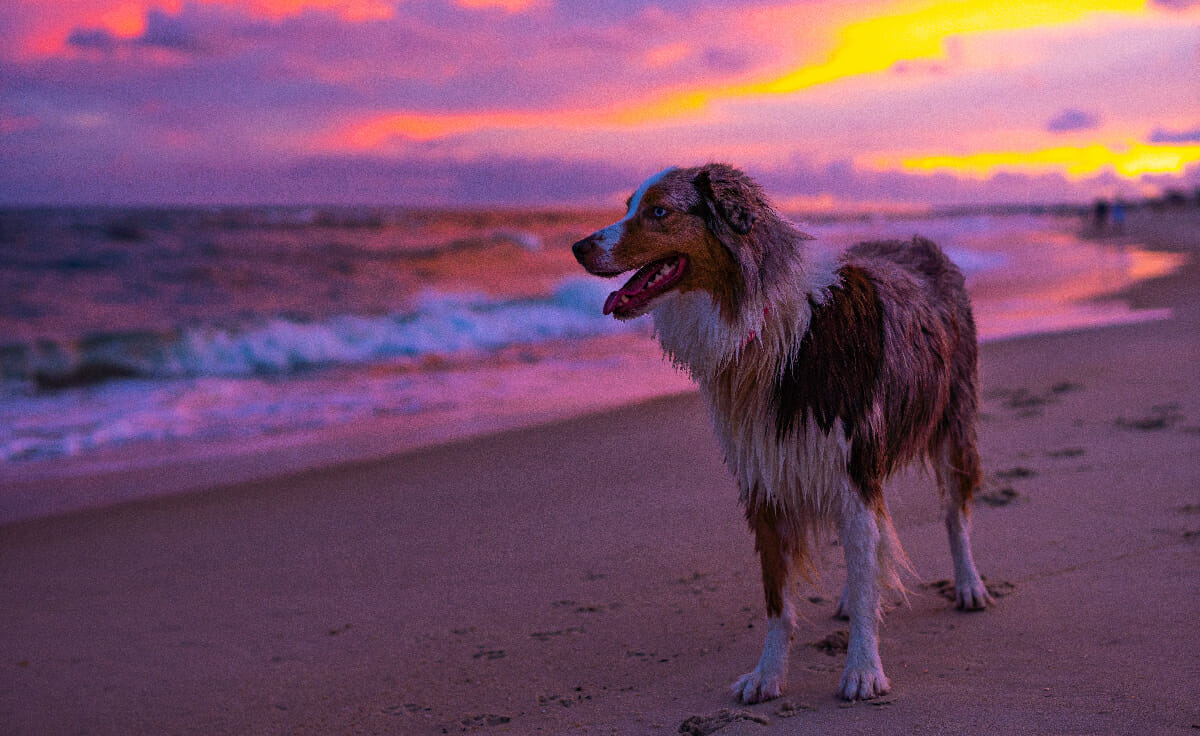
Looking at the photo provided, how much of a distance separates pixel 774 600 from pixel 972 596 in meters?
1.19

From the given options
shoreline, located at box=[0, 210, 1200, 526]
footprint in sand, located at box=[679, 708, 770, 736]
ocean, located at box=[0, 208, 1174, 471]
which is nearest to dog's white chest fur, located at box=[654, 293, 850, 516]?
ocean, located at box=[0, 208, 1174, 471]

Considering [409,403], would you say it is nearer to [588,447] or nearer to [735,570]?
[588,447]

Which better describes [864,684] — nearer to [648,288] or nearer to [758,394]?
[758,394]

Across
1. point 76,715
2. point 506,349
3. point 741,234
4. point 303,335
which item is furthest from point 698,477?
point 303,335

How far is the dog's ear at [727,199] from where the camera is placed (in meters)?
3.14

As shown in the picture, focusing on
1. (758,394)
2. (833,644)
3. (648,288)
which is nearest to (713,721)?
(833,644)

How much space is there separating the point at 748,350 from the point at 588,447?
13.0 ft

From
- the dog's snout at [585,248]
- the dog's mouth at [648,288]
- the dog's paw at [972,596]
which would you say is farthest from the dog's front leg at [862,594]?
the dog's snout at [585,248]

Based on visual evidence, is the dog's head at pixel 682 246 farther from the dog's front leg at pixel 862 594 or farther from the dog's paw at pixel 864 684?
the dog's paw at pixel 864 684

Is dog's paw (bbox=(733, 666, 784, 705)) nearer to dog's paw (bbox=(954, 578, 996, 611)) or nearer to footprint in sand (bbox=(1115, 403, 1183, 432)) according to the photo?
dog's paw (bbox=(954, 578, 996, 611))

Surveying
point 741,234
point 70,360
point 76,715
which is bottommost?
point 76,715

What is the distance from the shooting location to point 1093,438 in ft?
21.3

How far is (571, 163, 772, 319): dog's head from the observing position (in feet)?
10.4

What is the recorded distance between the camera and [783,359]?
3326 mm
